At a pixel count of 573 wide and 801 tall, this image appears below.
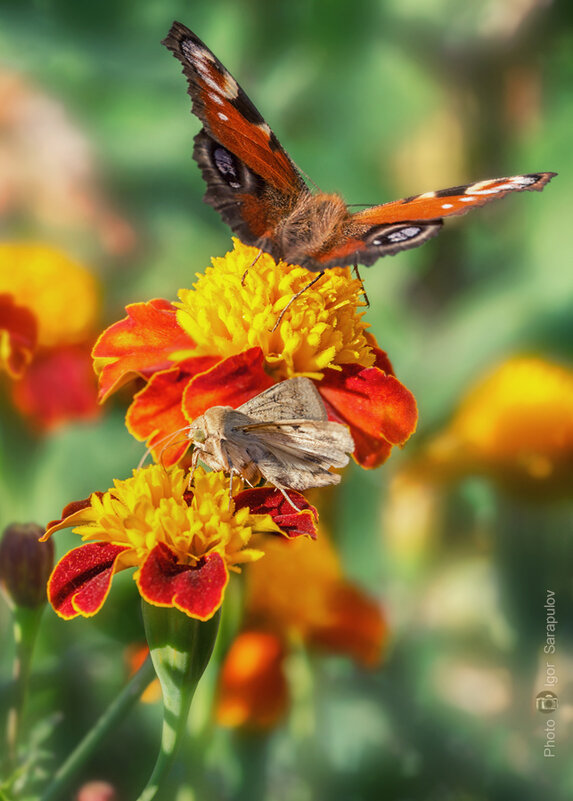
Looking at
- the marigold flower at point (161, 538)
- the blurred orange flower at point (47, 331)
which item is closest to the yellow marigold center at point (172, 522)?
the marigold flower at point (161, 538)

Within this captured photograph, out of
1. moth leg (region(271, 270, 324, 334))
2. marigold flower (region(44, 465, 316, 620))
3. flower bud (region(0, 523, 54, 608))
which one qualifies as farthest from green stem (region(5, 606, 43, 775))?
moth leg (region(271, 270, 324, 334))

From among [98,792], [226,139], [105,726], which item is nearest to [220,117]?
[226,139]

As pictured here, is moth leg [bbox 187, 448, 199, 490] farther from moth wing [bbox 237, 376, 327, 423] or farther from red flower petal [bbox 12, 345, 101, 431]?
red flower petal [bbox 12, 345, 101, 431]

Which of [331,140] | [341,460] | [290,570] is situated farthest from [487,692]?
[331,140]

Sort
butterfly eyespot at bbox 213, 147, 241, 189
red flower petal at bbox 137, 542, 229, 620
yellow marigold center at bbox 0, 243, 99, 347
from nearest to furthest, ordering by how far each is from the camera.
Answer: red flower petal at bbox 137, 542, 229, 620 → butterfly eyespot at bbox 213, 147, 241, 189 → yellow marigold center at bbox 0, 243, 99, 347

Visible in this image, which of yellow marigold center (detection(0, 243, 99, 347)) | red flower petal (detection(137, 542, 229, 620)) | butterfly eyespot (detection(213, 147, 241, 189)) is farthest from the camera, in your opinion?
yellow marigold center (detection(0, 243, 99, 347))

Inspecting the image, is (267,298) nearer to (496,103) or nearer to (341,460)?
(341,460)

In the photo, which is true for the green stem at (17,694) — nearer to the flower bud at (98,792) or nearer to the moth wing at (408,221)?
the flower bud at (98,792)
